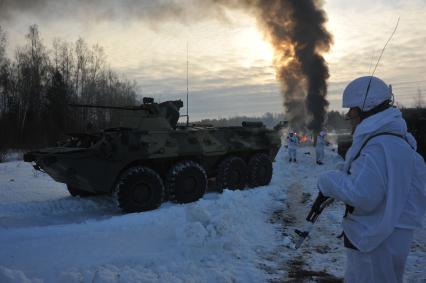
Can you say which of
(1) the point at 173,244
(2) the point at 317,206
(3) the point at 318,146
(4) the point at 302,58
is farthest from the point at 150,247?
(4) the point at 302,58

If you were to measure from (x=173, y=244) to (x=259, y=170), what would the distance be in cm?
618

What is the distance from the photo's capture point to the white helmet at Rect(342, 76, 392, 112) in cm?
277

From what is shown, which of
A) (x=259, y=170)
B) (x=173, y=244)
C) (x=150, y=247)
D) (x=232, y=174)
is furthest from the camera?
(x=259, y=170)

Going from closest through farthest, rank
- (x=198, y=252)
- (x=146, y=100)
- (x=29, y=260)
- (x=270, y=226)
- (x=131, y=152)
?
1. (x=29, y=260)
2. (x=198, y=252)
3. (x=270, y=226)
4. (x=131, y=152)
5. (x=146, y=100)

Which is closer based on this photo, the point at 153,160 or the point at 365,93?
the point at 365,93

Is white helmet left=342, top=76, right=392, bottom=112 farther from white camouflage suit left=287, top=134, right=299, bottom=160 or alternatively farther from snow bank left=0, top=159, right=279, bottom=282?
white camouflage suit left=287, top=134, right=299, bottom=160

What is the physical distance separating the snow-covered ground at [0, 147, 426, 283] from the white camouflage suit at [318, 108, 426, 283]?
250 centimetres

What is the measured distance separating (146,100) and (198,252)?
548 centimetres

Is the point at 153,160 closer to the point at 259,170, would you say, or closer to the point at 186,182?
the point at 186,182

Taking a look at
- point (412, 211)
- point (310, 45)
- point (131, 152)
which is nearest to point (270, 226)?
point (131, 152)

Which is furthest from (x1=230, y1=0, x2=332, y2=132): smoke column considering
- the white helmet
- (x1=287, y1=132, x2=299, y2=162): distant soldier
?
the white helmet

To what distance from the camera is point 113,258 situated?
5.43 metres

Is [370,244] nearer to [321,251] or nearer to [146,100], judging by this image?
[321,251]

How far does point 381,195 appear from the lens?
2.54m
